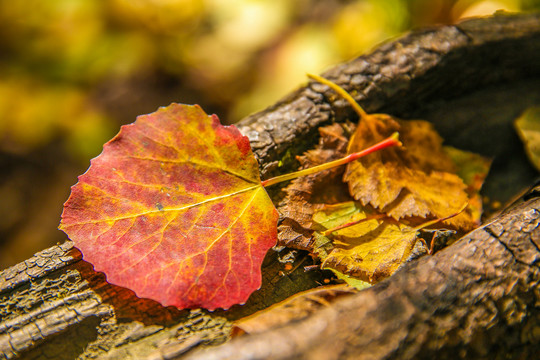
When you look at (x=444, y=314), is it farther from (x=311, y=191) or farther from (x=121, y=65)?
(x=121, y=65)

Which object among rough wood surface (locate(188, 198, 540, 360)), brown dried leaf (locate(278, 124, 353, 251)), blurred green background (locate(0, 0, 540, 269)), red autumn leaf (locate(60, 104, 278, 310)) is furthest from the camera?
blurred green background (locate(0, 0, 540, 269))

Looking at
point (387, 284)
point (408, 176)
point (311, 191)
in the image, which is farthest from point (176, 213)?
point (408, 176)

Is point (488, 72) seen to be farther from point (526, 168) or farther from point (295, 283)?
point (295, 283)

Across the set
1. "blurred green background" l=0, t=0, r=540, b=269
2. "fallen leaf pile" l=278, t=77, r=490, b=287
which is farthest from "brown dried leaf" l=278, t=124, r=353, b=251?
"blurred green background" l=0, t=0, r=540, b=269

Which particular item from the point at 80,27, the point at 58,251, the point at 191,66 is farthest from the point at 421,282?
the point at 80,27

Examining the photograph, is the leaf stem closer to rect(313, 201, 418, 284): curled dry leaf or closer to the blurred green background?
rect(313, 201, 418, 284): curled dry leaf

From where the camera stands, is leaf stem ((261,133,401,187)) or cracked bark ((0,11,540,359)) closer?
cracked bark ((0,11,540,359))

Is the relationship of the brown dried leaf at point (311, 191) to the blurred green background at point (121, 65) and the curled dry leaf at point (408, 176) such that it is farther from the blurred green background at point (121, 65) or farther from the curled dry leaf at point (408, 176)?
the blurred green background at point (121, 65)
